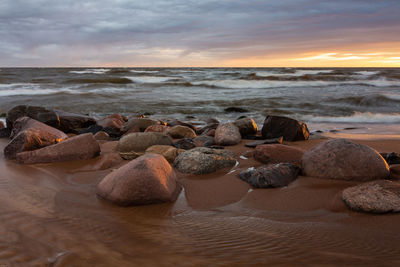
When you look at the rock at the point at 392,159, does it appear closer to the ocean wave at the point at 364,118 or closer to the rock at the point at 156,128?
the rock at the point at 156,128

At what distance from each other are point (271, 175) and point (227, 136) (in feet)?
6.32

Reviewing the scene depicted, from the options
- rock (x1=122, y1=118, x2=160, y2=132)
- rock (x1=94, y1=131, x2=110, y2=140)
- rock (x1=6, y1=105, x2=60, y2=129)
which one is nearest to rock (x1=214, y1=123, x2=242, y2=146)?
rock (x1=122, y1=118, x2=160, y2=132)

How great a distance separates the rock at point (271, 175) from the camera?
262cm

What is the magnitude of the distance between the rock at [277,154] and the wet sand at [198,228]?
596mm

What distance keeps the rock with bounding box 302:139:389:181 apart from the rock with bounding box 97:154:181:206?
4.34 ft

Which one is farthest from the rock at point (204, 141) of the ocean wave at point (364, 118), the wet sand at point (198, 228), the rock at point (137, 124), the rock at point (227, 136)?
the ocean wave at point (364, 118)

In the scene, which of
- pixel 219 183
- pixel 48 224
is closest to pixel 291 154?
pixel 219 183

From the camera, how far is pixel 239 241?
170 centimetres

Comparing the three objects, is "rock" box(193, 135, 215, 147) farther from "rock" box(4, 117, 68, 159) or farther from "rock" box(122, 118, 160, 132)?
"rock" box(4, 117, 68, 159)

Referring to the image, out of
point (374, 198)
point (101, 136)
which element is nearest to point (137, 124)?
point (101, 136)

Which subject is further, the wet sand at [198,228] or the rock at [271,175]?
the rock at [271,175]

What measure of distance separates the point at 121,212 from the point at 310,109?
8971mm

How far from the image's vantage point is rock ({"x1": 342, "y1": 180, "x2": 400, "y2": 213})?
6.56 ft

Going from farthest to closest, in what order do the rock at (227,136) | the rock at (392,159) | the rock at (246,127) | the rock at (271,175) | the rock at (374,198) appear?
the rock at (246,127) → the rock at (227,136) → the rock at (392,159) → the rock at (271,175) → the rock at (374,198)
